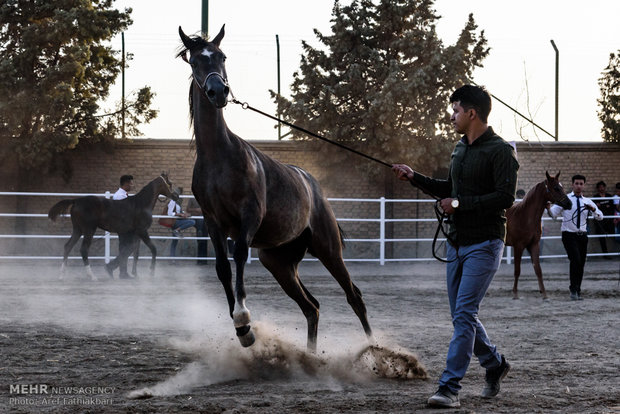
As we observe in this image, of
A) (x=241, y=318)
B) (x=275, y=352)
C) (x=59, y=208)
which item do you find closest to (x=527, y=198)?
(x=275, y=352)

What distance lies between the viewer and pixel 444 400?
4691mm

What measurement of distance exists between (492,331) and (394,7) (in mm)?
15022

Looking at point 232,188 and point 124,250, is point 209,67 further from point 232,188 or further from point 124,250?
point 124,250

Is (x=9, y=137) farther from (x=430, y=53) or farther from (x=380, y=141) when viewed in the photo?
(x=430, y=53)

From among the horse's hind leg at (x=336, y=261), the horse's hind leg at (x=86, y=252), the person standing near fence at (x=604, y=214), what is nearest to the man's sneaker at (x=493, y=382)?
the horse's hind leg at (x=336, y=261)

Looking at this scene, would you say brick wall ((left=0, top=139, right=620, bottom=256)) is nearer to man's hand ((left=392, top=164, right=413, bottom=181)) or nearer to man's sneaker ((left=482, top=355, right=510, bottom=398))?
man's hand ((left=392, top=164, right=413, bottom=181))

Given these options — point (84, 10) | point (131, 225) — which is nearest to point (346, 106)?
point (84, 10)

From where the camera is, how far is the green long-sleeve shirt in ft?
15.8

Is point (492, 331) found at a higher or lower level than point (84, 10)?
lower

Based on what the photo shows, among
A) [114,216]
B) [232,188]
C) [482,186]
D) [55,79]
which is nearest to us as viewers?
[482,186]

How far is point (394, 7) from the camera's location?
21.9 m

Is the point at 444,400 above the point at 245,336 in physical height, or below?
below

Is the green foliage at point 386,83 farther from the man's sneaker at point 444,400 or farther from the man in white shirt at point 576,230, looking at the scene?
the man's sneaker at point 444,400

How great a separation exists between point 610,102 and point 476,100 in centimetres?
2090
